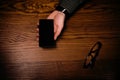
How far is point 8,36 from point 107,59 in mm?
606

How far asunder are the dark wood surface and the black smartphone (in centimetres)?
8

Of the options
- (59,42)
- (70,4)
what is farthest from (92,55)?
(70,4)

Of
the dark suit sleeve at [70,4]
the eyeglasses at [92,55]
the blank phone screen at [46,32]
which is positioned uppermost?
the dark suit sleeve at [70,4]

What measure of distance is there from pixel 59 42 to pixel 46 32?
0.13 metres

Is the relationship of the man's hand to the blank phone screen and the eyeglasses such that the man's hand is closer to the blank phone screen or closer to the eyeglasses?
the blank phone screen

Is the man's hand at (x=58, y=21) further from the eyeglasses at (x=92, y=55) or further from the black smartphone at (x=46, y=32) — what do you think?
the eyeglasses at (x=92, y=55)

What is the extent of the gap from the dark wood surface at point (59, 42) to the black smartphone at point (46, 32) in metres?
0.08

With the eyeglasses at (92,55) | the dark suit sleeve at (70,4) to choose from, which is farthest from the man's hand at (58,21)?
the eyeglasses at (92,55)

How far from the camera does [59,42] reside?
51.9 inches

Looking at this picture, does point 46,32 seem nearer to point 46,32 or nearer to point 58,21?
point 46,32

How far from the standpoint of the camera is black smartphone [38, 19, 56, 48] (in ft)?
4.03

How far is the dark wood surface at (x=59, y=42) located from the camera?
4.17 feet

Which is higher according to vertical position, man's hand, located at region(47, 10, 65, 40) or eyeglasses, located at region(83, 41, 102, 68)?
man's hand, located at region(47, 10, 65, 40)

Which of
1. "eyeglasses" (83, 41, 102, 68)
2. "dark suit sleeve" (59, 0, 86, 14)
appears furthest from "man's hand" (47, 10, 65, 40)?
"eyeglasses" (83, 41, 102, 68)
